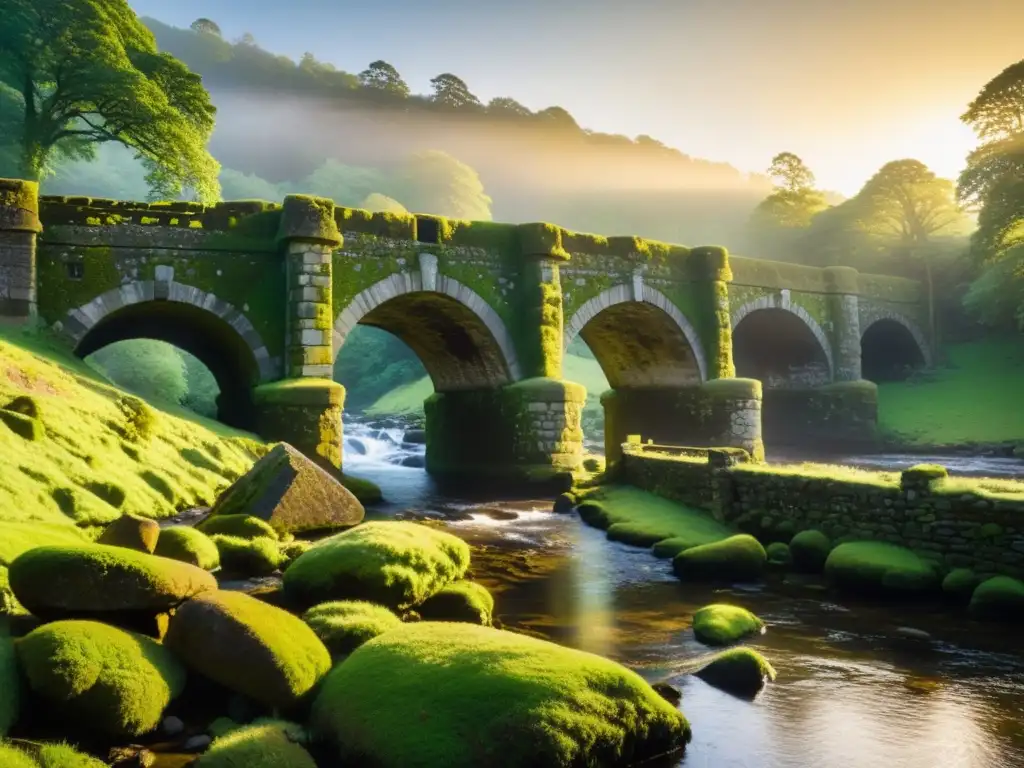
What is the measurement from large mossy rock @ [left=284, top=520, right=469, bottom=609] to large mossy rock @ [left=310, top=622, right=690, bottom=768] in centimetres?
211

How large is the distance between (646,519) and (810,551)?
382cm

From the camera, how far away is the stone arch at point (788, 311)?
3256cm

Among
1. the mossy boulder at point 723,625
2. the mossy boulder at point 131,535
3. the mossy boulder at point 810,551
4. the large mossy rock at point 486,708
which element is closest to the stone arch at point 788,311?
the mossy boulder at point 810,551

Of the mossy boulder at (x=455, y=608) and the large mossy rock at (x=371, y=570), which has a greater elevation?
the large mossy rock at (x=371, y=570)

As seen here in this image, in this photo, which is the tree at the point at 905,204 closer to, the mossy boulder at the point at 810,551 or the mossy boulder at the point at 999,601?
the mossy boulder at the point at 810,551

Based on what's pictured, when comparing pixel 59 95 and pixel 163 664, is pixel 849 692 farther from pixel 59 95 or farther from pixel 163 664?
pixel 59 95

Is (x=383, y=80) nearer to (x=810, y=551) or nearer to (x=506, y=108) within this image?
A: (x=506, y=108)

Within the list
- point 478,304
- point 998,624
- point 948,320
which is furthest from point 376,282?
point 948,320

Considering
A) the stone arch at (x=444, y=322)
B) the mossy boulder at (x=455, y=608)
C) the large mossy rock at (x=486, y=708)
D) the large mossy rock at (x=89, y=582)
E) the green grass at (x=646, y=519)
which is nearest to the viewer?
the large mossy rock at (x=486, y=708)

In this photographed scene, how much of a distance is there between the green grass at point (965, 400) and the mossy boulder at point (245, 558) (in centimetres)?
3382

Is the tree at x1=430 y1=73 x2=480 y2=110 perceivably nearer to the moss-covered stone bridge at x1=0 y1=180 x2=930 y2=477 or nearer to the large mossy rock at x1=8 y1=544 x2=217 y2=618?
the moss-covered stone bridge at x1=0 y1=180 x2=930 y2=477

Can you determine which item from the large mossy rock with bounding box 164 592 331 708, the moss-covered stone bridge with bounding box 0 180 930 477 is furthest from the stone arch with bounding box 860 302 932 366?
the large mossy rock with bounding box 164 592 331 708

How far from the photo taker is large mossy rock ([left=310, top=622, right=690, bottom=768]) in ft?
16.2

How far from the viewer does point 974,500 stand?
10789mm
